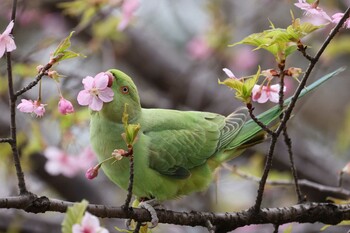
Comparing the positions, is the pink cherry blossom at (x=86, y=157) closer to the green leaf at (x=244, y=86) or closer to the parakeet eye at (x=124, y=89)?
the parakeet eye at (x=124, y=89)

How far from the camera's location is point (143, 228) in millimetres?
2139

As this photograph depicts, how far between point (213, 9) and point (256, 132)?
207cm

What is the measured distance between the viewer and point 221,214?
232cm

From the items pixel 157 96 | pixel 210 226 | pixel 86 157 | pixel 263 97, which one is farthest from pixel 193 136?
pixel 157 96

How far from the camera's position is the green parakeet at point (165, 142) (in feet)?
8.16

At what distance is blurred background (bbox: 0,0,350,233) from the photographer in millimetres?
3955

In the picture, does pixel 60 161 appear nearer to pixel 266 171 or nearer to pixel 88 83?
pixel 88 83

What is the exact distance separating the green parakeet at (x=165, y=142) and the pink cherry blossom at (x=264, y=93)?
1.24ft

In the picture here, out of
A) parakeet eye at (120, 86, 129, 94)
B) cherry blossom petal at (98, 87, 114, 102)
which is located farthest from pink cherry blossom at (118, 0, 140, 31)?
cherry blossom petal at (98, 87, 114, 102)

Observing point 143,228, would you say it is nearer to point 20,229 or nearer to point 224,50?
point 20,229

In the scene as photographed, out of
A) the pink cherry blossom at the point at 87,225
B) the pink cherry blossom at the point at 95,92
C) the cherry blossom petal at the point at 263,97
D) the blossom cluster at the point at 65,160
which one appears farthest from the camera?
the blossom cluster at the point at 65,160

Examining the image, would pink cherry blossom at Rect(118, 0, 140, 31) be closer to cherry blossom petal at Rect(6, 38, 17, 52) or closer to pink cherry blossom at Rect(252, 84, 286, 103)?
pink cherry blossom at Rect(252, 84, 286, 103)

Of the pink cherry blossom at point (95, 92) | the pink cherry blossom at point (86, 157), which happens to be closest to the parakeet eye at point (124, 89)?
the pink cherry blossom at point (95, 92)

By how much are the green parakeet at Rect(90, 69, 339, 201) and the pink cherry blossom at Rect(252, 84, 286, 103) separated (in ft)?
1.24
